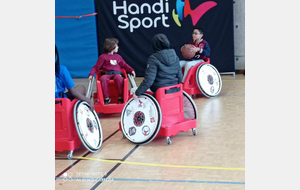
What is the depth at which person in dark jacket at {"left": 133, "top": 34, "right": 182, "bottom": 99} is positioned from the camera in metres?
4.90

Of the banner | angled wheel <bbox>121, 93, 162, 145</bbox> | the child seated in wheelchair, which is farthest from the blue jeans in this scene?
angled wheel <bbox>121, 93, 162, 145</bbox>

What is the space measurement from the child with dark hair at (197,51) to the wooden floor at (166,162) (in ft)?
5.83

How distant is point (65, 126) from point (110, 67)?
2.24 metres

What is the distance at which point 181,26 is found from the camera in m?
Result: 9.96

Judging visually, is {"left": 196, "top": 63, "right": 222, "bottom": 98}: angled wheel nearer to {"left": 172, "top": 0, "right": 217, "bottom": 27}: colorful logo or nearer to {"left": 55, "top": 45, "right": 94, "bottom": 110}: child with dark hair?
{"left": 172, "top": 0, "right": 217, "bottom": 27}: colorful logo

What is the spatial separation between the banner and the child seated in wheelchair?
3.37 metres

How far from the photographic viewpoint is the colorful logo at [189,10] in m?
9.83

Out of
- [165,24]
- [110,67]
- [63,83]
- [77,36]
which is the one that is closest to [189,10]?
[165,24]

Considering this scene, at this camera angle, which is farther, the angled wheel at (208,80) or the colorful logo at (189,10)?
the colorful logo at (189,10)

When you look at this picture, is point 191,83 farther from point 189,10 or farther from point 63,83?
point 63,83

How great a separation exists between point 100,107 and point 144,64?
3904 millimetres

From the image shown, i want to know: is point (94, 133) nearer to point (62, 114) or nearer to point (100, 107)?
point (62, 114)

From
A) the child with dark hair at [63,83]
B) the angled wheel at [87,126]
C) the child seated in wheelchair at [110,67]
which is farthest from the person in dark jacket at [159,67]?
the child seated in wheelchair at [110,67]

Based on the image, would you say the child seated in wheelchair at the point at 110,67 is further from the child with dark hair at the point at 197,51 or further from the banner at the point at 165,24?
the banner at the point at 165,24
